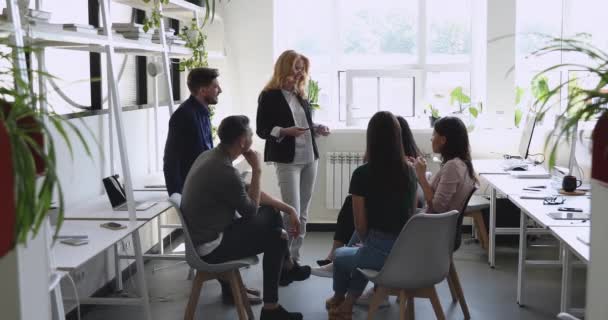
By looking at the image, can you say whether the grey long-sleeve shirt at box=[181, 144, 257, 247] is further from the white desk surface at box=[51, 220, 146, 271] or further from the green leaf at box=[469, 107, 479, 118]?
the green leaf at box=[469, 107, 479, 118]

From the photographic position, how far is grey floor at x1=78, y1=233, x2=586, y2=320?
441 cm

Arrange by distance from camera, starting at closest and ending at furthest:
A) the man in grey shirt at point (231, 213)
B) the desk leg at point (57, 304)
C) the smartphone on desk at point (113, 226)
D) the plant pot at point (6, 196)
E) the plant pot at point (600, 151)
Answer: the plant pot at point (6, 196), the plant pot at point (600, 151), the desk leg at point (57, 304), the smartphone on desk at point (113, 226), the man in grey shirt at point (231, 213)

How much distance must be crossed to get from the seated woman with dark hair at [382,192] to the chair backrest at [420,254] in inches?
7.0

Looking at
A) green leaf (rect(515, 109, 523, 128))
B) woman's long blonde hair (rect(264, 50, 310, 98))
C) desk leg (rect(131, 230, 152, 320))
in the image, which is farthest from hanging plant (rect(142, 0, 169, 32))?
green leaf (rect(515, 109, 523, 128))

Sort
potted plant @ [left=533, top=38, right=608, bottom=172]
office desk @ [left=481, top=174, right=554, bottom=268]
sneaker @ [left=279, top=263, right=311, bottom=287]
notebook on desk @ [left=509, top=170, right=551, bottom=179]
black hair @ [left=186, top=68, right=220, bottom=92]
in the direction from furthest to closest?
notebook on desk @ [left=509, top=170, right=551, bottom=179] → sneaker @ [left=279, top=263, right=311, bottom=287] → office desk @ [left=481, top=174, right=554, bottom=268] → black hair @ [left=186, top=68, right=220, bottom=92] → potted plant @ [left=533, top=38, right=608, bottom=172]

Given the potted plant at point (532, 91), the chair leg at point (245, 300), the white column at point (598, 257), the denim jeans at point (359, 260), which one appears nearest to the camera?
the white column at point (598, 257)

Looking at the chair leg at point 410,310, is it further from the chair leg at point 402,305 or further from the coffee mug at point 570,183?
the coffee mug at point 570,183

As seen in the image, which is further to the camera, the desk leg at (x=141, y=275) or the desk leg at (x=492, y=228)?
the desk leg at (x=492, y=228)

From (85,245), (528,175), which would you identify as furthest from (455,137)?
(85,245)

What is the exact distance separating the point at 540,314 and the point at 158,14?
280 cm

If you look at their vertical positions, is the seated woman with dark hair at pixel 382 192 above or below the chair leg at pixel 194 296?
above

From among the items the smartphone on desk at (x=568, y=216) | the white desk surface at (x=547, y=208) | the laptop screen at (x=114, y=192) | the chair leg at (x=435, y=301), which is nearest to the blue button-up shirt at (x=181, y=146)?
Answer: the laptop screen at (x=114, y=192)

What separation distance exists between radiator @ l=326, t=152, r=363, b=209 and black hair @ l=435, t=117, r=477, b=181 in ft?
7.78

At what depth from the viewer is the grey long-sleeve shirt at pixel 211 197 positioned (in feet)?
12.6
